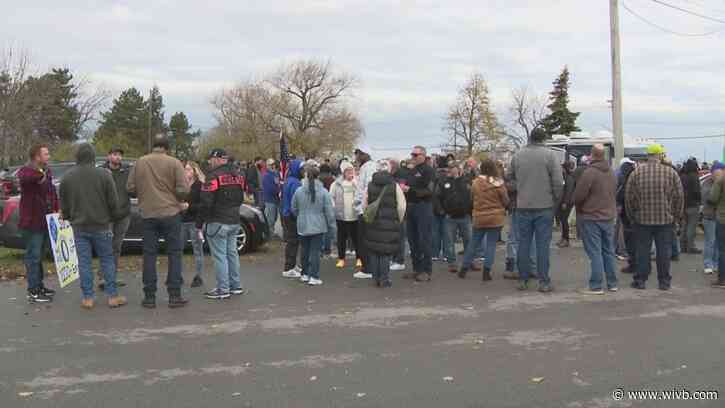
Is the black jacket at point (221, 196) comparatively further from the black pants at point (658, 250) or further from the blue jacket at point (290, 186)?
the black pants at point (658, 250)

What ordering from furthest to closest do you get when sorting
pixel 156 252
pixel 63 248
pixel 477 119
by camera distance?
1. pixel 477 119
2. pixel 63 248
3. pixel 156 252

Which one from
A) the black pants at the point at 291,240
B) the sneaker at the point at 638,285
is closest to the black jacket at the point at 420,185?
the black pants at the point at 291,240

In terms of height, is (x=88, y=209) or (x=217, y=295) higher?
(x=88, y=209)

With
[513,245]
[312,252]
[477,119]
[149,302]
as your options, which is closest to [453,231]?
[513,245]

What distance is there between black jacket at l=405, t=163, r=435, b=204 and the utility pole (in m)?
8.80

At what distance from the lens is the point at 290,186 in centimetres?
983

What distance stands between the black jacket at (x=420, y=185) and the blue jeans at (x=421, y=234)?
90 mm

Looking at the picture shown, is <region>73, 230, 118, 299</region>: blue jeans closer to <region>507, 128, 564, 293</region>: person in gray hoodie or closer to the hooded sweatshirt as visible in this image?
<region>507, 128, 564, 293</region>: person in gray hoodie

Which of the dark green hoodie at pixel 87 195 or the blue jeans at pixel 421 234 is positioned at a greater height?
the dark green hoodie at pixel 87 195

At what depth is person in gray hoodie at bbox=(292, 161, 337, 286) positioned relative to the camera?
899 centimetres

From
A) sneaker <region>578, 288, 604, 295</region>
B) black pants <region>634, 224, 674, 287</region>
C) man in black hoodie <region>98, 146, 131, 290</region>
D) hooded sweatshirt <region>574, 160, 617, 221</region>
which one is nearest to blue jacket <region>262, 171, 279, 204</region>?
man in black hoodie <region>98, 146, 131, 290</region>

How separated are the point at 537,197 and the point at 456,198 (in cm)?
231

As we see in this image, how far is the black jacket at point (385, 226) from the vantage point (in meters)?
8.73

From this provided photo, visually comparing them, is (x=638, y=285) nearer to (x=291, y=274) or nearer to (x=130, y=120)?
(x=291, y=274)
